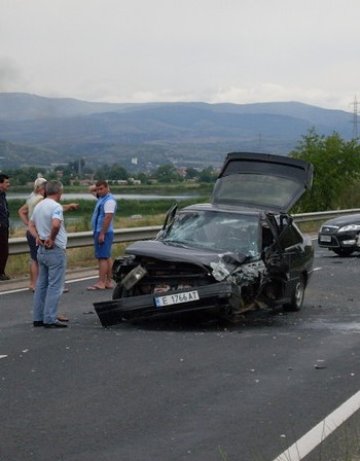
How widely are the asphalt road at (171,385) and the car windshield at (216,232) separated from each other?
Answer: 92 centimetres

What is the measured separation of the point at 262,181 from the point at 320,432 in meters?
7.86

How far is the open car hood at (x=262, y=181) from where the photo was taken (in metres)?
13.8

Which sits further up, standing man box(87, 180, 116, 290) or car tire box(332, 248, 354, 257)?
standing man box(87, 180, 116, 290)

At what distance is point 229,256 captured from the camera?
11.4 m

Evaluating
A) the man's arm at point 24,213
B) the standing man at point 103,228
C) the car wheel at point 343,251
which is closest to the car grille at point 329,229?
the car wheel at point 343,251

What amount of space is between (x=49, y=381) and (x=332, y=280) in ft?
31.8

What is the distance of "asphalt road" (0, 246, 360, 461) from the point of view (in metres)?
6.32

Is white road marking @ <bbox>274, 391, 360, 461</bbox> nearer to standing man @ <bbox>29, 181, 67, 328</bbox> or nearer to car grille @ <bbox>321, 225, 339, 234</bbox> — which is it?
standing man @ <bbox>29, 181, 67, 328</bbox>

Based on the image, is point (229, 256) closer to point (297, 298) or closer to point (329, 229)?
point (297, 298)

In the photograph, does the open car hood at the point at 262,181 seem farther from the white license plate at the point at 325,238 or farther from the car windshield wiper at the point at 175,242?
the white license plate at the point at 325,238

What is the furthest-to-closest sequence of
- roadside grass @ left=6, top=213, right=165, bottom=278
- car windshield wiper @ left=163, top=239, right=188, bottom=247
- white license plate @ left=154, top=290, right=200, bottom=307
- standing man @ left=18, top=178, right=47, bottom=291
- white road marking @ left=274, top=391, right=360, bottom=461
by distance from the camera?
roadside grass @ left=6, top=213, right=165, bottom=278 → standing man @ left=18, top=178, right=47, bottom=291 → car windshield wiper @ left=163, top=239, right=188, bottom=247 → white license plate @ left=154, top=290, right=200, bottom=307 → white road marking @ left=274, top=391, right=360, bottom=461

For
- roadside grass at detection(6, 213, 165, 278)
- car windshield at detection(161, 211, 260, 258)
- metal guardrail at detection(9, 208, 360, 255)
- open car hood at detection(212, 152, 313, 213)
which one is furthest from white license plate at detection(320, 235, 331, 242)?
car windshield at detection(161, 211, 260, 258)

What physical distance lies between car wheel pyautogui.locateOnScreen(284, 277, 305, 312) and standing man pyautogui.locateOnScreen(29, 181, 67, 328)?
10.4ft

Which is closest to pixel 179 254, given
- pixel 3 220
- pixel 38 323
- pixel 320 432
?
pixel 38 323
